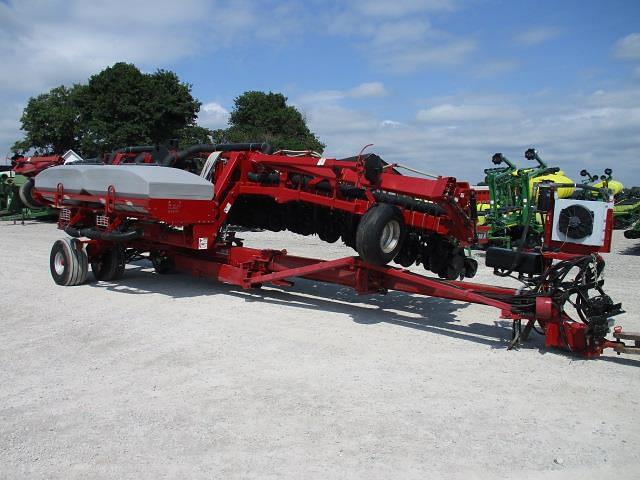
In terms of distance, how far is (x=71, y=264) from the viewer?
8711 millimetres

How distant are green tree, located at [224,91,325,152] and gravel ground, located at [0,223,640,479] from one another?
127 ft

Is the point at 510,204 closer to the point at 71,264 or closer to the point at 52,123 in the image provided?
the point at 71,264

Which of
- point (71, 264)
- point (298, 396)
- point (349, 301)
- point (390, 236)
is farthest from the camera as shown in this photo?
point (71, 264)

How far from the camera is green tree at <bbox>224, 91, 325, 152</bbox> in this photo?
46.4 m

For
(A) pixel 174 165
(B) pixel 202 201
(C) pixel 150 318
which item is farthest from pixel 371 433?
(A) pixel 174 165

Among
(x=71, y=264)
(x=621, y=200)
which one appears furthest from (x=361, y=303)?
(x=621, y=200)

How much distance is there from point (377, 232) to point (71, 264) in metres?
4.92

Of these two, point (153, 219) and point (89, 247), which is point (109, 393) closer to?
point (153, 219)

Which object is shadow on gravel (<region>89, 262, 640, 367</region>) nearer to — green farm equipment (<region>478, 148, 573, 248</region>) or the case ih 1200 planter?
the case ih 1200 planter

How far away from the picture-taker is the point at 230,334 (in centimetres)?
618

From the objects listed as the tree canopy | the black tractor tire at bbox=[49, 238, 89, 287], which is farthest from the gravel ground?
the tree canopy

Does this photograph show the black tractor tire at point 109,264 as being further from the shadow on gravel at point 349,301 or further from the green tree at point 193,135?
the green tree at point 193,135

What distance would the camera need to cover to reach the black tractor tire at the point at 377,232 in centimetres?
624

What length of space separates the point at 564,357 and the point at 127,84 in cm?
3420
